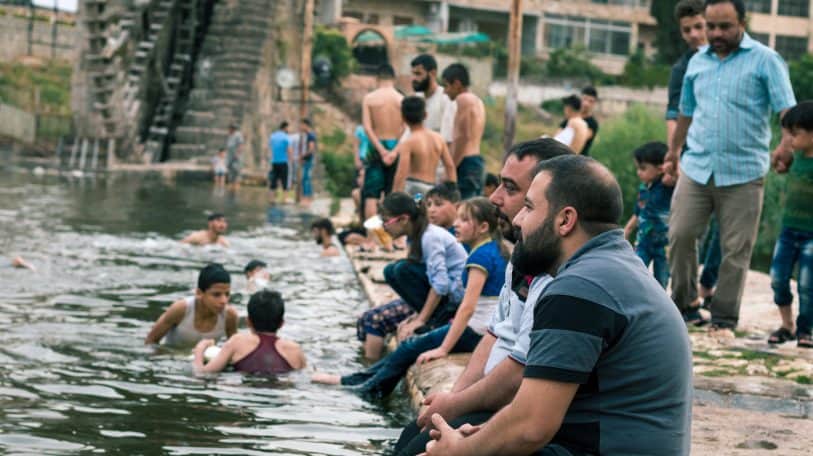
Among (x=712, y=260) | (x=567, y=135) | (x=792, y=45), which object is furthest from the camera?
(x=792, y=45)

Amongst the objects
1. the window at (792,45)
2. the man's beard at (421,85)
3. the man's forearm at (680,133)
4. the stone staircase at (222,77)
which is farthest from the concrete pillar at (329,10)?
the man's forearm at (680,133)

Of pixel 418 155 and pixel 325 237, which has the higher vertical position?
pixel 418 155

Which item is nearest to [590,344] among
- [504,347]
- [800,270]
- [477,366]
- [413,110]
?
[504,347]

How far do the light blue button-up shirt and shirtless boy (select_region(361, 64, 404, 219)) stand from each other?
624cm

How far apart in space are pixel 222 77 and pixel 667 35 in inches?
1309

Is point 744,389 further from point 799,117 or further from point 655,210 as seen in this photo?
point 655,210

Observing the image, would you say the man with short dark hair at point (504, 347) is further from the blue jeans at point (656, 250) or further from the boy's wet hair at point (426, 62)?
the boy's wet hair at point (426, 62)

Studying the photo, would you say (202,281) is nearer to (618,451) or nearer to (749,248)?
(749,248)

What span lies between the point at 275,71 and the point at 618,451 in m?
36.3

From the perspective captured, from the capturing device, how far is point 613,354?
4098 millimetres

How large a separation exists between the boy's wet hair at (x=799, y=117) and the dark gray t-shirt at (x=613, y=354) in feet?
14.4

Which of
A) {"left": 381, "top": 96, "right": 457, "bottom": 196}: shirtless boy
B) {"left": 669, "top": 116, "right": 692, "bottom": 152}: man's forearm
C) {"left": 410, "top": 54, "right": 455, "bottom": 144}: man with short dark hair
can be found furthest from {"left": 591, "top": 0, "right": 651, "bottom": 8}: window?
{"left": 669, "top": 116, "right": 692, "bottom": 152}: man's forearm

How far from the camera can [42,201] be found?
77.3 ft

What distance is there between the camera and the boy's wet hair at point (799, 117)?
8.30 metres
